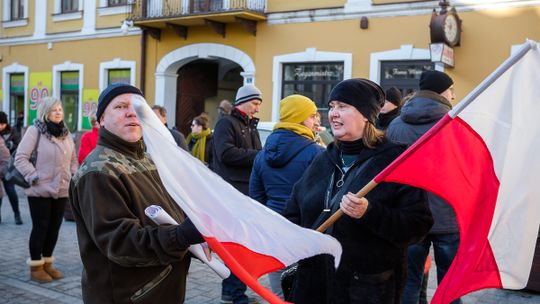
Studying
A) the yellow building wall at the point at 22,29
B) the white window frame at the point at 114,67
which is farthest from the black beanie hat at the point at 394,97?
the yellow building wall at the point at 22,29

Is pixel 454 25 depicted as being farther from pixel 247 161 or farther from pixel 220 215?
pixel 220 215

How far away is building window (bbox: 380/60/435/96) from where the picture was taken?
38.9 ft

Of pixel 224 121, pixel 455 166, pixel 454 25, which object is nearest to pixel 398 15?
pixel 454 25

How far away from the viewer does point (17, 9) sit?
20656mm

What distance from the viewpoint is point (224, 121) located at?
5.23 meters

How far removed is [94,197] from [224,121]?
2800mm

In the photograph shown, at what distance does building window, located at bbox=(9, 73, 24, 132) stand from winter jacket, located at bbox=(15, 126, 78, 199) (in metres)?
15.7

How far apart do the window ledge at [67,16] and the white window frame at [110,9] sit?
0.95 m

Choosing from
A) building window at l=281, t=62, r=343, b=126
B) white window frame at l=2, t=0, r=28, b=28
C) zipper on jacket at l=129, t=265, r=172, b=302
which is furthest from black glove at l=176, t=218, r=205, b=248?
white window frame at l=2, t=0, r=28, b=28

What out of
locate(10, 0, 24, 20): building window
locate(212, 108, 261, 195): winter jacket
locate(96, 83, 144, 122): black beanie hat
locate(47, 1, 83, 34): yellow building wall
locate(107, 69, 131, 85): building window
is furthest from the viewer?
locate(10, 0, 24, 20): building window

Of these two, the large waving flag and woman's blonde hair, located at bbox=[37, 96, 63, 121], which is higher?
woman's blonde hair, located at bbox=[37, 96, 63, 121]

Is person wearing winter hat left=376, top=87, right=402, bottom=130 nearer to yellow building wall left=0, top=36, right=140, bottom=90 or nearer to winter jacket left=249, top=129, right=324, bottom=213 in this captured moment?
winter jacket left=249, top=129, right=324, bottom=213

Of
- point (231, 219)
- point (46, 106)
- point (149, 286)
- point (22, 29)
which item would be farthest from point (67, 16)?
point (231, 219)

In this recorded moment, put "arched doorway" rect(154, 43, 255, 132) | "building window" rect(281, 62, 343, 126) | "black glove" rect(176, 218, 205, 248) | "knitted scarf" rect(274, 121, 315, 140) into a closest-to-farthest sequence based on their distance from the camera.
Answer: "black glove" rect(176, 218, 205, 248)
"knitted scarf" rect(274, 121, 315, 140)
"building window" rect(281, 62, 343, 126)
"arched doorway" rect(154, 43, 255, 132)
